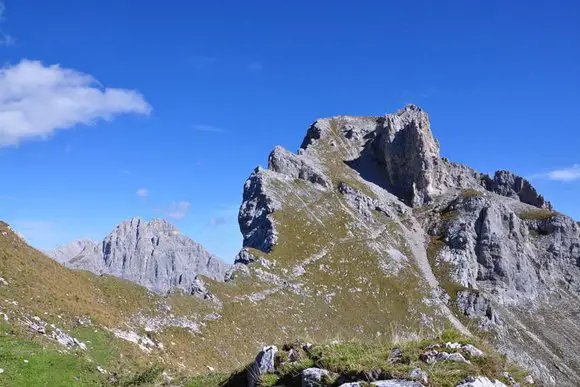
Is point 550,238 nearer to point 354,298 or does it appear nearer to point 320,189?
point 320,189

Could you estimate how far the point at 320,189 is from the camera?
495 ft

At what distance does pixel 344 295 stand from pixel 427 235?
5939 centimetres

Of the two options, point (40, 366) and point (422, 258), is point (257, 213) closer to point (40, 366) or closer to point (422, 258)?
point (422, 258)

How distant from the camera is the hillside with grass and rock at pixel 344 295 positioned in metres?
16.9

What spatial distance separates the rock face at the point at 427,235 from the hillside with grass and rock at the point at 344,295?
54 cm

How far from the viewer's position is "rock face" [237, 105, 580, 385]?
120938mm

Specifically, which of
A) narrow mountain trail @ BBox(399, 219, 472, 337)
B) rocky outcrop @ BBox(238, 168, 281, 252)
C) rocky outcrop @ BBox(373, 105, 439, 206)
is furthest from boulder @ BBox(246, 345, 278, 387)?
rocky outcrop @ BBox(373, 105, 439, 206)

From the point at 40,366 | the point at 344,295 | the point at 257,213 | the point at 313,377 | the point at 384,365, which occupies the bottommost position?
the point at 40,366

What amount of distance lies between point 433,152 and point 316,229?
267 ft

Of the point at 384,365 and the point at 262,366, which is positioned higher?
the point at 384,365

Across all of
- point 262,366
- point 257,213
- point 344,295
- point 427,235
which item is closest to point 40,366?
point 262,366

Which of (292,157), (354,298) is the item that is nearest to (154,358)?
(354,298)

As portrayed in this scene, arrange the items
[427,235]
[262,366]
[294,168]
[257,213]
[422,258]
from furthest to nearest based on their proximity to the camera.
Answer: [294,168] < [427,235] < [422,258] < [257,213] < [262,366]

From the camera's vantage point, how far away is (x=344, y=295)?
356ft
